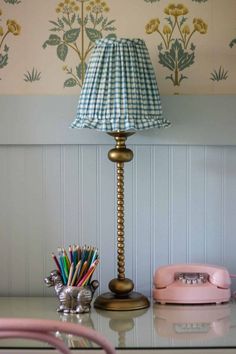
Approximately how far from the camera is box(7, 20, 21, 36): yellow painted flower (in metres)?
1.92

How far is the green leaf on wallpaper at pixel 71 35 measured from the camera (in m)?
1.92

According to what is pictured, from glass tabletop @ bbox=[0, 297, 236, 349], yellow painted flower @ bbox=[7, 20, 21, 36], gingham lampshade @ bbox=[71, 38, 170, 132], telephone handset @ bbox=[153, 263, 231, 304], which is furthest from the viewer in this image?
yellow painted flower @ bbox=[7, 20, 21, 36]

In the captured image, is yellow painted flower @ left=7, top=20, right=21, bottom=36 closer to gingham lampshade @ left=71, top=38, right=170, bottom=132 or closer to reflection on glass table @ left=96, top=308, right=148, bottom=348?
gingham lampshade @ left=71, top=38, right=170, bottom=132

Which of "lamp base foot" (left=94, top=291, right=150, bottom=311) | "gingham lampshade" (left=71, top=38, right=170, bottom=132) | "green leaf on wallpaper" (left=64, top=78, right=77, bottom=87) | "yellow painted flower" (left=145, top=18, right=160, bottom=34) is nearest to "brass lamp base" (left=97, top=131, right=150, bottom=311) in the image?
"lamp base foot" (left=94, top=291, right=150, bottom=311)

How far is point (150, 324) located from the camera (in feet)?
5.17

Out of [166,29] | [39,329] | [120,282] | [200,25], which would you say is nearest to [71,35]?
[166,29]

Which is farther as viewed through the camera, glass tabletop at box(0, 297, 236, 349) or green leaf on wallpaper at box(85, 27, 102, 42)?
green leaf on wallpaper at box(85, 27, 102, 42)

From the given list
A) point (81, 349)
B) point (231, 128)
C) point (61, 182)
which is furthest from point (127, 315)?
point (231, 128)

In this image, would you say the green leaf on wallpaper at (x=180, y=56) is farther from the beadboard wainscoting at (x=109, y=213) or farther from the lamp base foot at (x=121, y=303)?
the lamp base foot at (x=121, y=303)

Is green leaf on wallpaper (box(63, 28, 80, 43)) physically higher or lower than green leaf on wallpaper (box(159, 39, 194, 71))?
higher

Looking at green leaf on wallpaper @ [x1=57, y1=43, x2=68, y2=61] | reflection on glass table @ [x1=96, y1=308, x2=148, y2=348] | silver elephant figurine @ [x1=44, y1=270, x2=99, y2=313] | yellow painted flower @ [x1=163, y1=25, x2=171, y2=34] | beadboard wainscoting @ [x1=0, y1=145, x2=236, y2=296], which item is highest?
yellow painted flower @ [x1=163, y1=25, x2=171, y2=34]

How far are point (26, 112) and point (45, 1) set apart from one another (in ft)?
1.10

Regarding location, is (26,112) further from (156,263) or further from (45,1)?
(156,263)

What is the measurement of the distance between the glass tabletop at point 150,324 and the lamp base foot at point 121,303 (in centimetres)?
1
